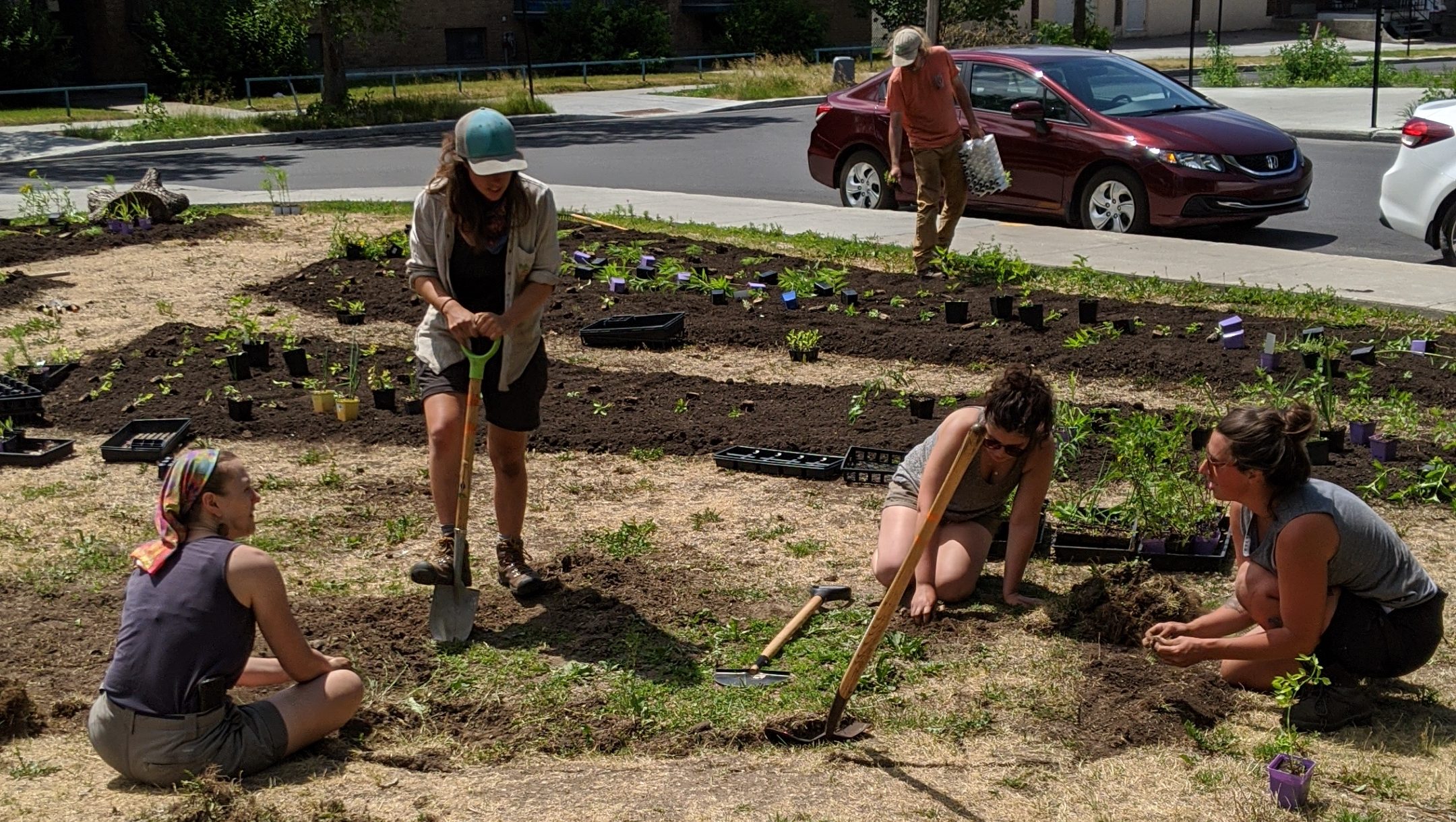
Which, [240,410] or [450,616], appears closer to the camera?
[450,616]

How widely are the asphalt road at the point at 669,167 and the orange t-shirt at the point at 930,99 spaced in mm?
3643

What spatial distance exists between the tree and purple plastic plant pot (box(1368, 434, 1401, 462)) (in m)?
23.7

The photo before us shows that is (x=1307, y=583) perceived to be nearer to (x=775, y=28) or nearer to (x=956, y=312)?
(x=956, y=312)

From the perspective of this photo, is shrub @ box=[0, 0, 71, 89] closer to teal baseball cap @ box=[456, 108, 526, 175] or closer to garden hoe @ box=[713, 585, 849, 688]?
teal baseball cap @ box=[456, 108, 526, 175]

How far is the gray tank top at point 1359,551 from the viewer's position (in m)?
4.43

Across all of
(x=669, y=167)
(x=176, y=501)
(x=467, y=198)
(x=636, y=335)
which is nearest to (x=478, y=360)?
(x=467, y=198)

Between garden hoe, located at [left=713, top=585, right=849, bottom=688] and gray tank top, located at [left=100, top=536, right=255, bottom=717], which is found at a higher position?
gray tank top, located at [left=100, top=536, right=255, bottom=717]

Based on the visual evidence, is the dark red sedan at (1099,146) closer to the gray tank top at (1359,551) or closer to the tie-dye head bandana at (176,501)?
the gray tank top at (1359,551)

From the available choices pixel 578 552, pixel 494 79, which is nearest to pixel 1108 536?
pixel 578 552

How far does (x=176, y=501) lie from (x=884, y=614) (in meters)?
1.99

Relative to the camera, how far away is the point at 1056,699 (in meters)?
4.69

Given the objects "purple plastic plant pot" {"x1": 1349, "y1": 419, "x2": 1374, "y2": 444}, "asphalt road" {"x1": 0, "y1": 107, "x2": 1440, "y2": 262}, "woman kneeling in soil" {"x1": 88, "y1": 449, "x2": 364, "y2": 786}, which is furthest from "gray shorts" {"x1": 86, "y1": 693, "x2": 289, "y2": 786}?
"asphalt road" {"x1": 0, "y1": 107, "x2": 1440, "y2": 262}

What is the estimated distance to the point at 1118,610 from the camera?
5.16m

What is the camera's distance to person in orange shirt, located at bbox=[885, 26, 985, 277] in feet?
34.8
